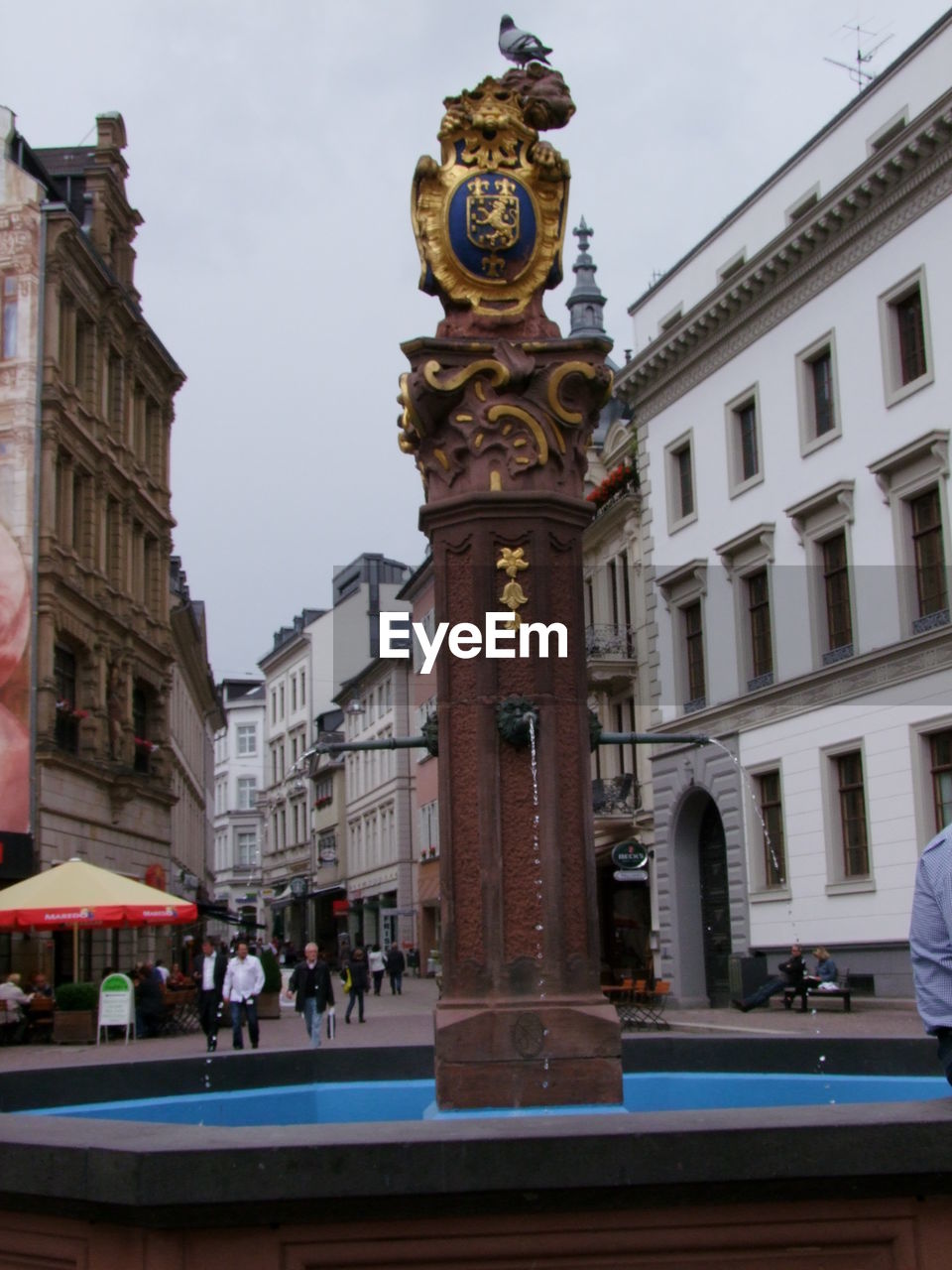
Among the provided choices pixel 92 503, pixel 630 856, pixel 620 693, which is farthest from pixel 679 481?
pixel 92 503

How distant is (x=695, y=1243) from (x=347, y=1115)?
4805 millimetres

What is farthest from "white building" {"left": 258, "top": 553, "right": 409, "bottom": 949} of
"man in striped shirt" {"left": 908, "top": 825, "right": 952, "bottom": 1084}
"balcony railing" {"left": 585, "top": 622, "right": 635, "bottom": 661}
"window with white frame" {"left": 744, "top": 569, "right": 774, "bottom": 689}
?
"man in striped shirt" {"left": 908, "top": 825, "right": 952, "bottom": 1084}

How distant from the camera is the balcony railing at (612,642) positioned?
143 ft

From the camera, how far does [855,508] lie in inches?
1256

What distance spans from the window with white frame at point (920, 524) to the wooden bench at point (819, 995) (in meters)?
6.57

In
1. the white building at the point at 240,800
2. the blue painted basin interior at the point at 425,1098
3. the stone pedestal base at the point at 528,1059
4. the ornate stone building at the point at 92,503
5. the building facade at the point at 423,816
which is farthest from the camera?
the white building at the point at 240,800

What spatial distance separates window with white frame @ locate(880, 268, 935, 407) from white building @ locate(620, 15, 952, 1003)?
0.17 ft

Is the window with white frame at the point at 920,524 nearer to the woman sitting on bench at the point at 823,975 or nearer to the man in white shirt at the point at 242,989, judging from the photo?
the woman sitting on bench at the point at 823,975

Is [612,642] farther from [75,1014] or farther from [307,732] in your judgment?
[307,732]

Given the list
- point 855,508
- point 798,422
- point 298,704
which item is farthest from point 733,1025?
point 298,704

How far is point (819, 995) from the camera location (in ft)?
98.8

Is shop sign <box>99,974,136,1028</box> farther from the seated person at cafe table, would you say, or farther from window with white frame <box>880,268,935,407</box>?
window with white frame <box>880,268,935,407</box>

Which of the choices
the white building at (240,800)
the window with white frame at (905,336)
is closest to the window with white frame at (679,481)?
the window with white frame at (905,336)

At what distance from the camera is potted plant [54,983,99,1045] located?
28556 mm
